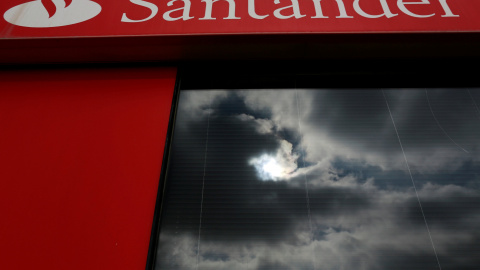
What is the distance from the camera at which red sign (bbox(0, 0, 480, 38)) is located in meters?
2.96

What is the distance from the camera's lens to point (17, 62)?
322 cm

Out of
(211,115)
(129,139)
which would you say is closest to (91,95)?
(129,139)

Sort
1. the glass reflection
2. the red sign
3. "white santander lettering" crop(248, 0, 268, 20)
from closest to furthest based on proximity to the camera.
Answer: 1. the glass reflection
2. the red sign
3. "white santander lettering" crop(248, 0, 268, 20)

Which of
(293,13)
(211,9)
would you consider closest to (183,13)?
(211,9)

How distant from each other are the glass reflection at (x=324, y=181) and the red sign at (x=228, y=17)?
0.60m

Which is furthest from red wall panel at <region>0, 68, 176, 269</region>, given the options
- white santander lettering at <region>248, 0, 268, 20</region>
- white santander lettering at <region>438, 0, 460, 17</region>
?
white santander lettering at <region>438, 0, 460, 17</region>

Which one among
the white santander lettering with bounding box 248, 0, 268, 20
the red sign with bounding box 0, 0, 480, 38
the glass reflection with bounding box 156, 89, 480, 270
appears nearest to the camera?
the glass reflection with bounding box 156, 89, 480, 270

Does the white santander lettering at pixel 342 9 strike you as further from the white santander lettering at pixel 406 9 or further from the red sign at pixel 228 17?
the white santander lettering at pixel 406 9

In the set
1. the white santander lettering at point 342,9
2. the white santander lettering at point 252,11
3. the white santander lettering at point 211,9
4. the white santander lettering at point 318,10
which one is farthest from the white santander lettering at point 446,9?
the white santander lettering at point 211,9

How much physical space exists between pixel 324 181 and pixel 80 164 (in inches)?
79.2

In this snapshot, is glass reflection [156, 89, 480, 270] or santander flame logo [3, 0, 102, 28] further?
santander flame logo [3, 0, 102, 28]

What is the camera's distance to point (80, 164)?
2617 millimetres

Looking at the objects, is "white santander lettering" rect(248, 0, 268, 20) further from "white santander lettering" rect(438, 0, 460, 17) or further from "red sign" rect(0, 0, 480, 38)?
"white santander lettering" rect(438, 0, 460, 17)

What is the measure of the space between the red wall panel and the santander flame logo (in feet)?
1.58
